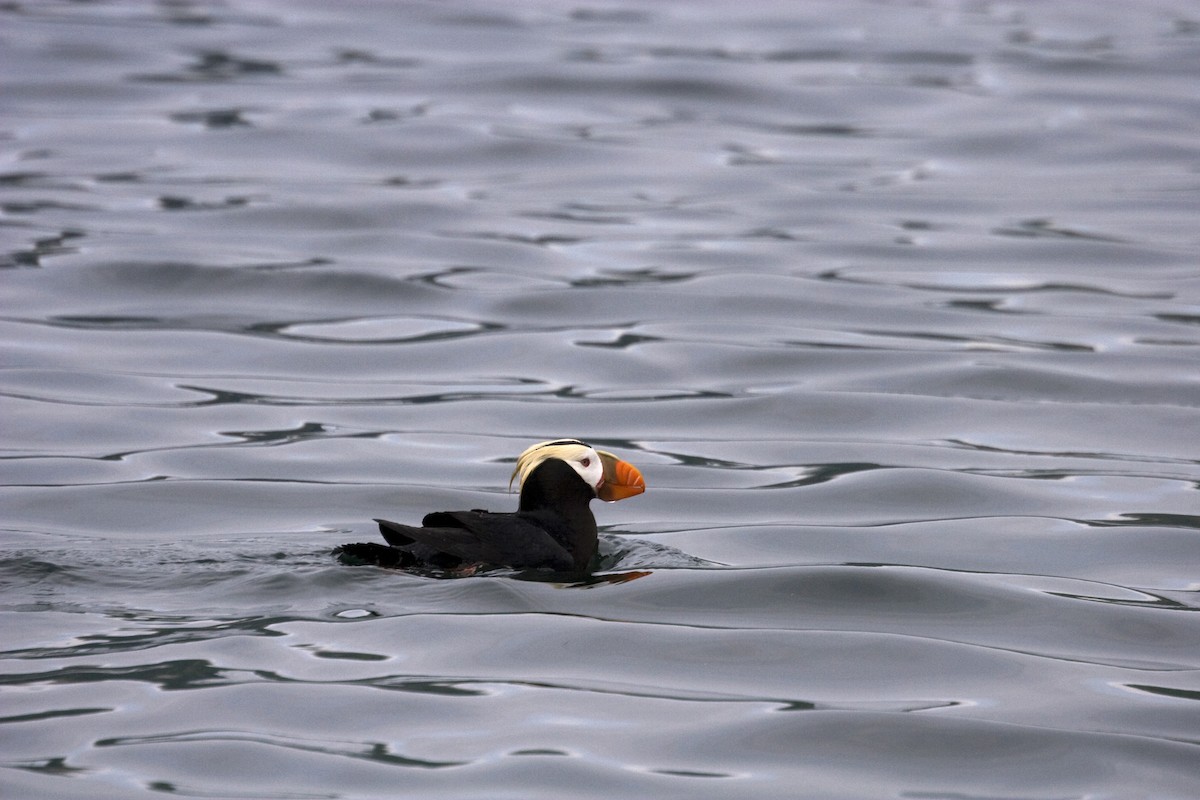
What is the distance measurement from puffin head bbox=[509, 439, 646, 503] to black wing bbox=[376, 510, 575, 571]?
31 centimetres

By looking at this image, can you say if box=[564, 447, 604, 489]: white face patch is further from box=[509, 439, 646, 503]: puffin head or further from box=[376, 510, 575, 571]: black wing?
box=[376, 510, 575, 571]: black wing

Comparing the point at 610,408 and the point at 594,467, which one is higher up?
the point at 594,467

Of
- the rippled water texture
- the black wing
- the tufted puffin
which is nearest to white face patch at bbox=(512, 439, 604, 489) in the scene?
the tufted puffin

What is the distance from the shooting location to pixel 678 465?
9.82 meters

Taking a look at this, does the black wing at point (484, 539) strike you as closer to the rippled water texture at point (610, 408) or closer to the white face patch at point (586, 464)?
the rippled water texture at point (610, 408)

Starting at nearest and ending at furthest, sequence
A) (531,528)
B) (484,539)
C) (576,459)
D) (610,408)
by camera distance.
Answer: (484,539) → (531,528) → (576,459) → (610,408)

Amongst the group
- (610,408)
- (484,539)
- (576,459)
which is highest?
(576,459)

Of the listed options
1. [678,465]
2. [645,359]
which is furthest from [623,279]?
[678,465]

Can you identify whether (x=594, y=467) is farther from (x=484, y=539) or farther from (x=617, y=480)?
(x=484, y=539)

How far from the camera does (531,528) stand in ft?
22.9

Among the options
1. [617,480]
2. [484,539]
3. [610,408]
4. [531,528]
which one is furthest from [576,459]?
[610,408]

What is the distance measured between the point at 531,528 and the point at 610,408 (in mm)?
4085

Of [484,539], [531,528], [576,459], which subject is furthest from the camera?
[576,459]

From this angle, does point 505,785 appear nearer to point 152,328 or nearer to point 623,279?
point 152,328
